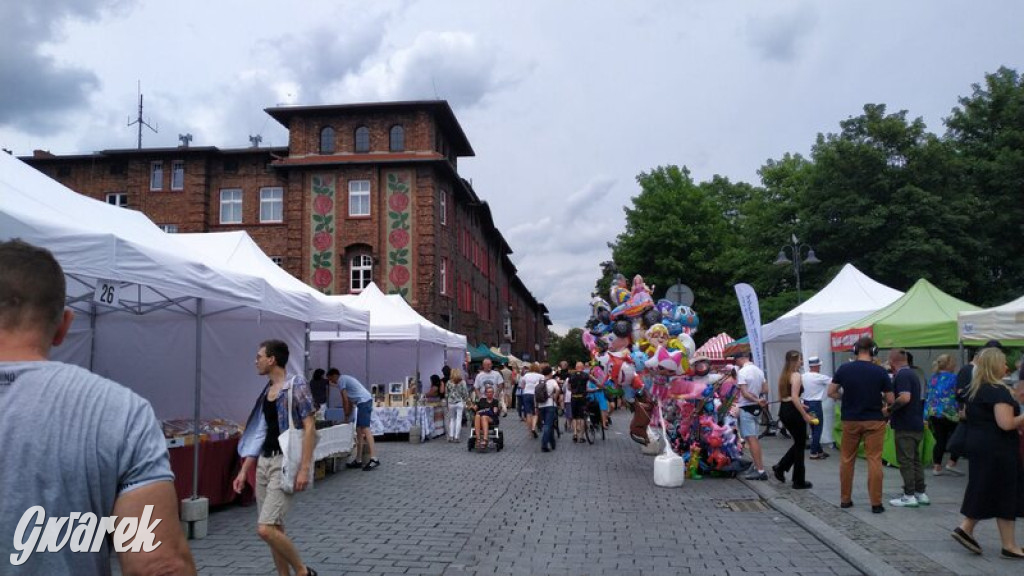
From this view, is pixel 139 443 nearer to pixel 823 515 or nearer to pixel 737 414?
pixel 823 515

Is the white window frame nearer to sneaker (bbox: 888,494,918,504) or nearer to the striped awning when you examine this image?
the striped awning

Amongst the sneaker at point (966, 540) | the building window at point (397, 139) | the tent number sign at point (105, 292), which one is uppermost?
the building window at point (397, 139)

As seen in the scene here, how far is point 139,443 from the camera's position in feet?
6.81

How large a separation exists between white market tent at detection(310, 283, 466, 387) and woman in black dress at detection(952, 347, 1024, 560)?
1362 centimetres

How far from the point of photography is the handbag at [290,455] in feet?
17.8

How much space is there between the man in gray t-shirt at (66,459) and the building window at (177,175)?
38585 millimetres

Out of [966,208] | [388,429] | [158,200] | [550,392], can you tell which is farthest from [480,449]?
[158,200]

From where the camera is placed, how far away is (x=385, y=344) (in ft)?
77.0

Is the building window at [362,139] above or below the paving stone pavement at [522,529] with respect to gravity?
above

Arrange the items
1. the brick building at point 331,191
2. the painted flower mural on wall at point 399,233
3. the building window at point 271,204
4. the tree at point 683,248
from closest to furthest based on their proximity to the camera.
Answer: the painted flower mural on wall at point 399,233
the brick building at point 331,191
the building window at point 271,204
the tree at point 683,248

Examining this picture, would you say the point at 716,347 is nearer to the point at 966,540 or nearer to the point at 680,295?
the point at 680,295

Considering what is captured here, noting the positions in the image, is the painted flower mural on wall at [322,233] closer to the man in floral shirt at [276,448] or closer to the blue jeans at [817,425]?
the blue jeans at [817,425]

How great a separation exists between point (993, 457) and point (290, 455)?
5.75m

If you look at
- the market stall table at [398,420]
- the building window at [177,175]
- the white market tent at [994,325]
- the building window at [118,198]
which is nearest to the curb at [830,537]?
the white market tent at [994,325]
